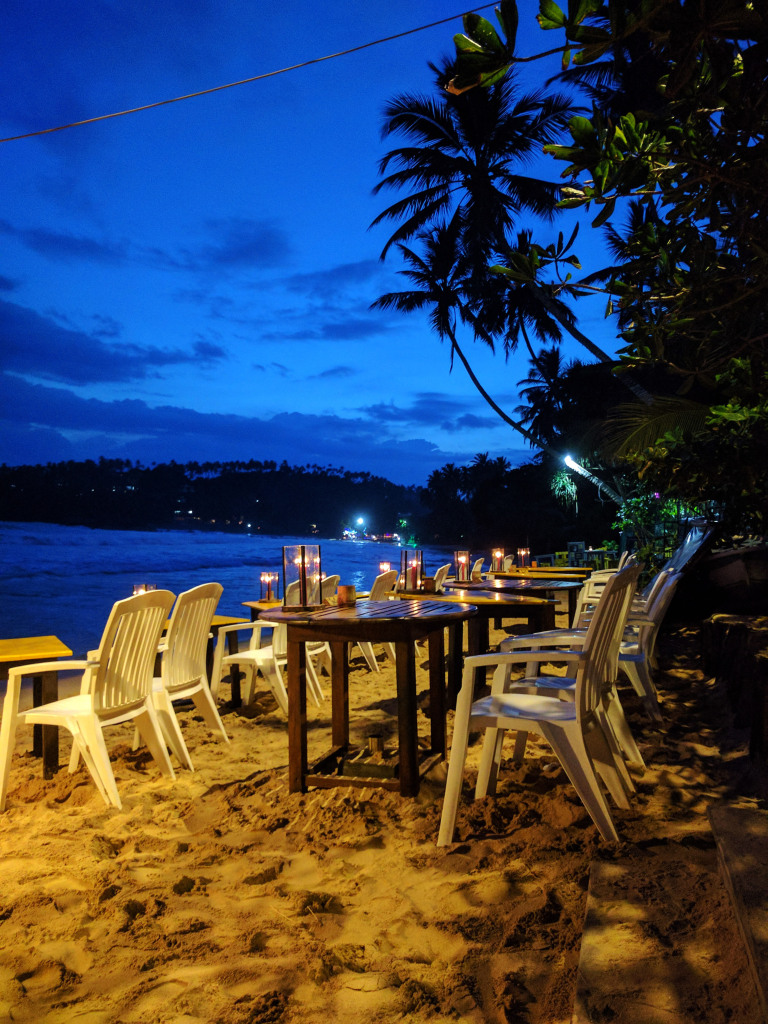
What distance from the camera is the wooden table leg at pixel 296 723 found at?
2922 mm

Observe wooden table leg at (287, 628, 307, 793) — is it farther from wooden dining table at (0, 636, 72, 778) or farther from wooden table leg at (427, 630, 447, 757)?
wooden dining table at (0, 636, 72, 778)

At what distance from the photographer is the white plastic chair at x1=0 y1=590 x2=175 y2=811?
2871 mm

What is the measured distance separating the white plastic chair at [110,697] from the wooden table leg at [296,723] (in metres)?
0.68

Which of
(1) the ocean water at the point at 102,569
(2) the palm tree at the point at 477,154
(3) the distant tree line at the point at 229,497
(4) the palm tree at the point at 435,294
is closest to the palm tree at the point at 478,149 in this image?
(2) the palm tree at the point at 477,154

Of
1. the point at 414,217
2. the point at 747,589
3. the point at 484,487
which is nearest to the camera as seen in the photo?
the point at 747,589

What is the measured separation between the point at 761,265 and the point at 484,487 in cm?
3142

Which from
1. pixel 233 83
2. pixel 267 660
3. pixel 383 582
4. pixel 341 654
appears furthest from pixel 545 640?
pixel 233 83

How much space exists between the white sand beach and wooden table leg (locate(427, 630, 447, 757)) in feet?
1.30

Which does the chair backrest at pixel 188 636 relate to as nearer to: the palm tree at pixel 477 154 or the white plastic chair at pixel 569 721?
the white plastic chair at pixel 569 721

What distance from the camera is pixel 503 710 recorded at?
2404 millimetres

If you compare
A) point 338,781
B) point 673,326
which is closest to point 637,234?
point 673,326

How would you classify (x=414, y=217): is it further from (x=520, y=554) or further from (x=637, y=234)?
(x=637, y=234)

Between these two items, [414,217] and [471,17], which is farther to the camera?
[414,217]

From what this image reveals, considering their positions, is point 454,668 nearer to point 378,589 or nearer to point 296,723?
point 378,589
